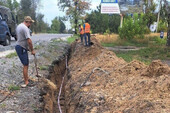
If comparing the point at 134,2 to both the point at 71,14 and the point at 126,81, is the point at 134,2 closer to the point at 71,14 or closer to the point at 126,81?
the point at 71,14

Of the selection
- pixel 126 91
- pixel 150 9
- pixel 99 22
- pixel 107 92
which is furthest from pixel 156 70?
pixel 150 9

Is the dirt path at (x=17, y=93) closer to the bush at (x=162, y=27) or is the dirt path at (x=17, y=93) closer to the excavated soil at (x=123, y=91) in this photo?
the excavated soil at (x=123, y=91)

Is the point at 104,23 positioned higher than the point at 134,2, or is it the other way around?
the point at 134,2

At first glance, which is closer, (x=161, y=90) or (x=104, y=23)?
(x=161, y=90)

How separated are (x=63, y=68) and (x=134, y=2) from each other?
23.3 meters

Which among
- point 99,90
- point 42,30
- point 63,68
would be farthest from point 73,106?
point 42,30

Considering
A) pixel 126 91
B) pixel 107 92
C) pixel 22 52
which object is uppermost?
pixel 22 52

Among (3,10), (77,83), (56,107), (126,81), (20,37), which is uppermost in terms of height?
(3,10)

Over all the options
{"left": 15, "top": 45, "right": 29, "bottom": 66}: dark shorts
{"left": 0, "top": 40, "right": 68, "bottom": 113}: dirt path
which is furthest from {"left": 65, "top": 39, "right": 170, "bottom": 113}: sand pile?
{"left": 15, "top": 45, "right": 29, "bottom": 66}: dark shorts

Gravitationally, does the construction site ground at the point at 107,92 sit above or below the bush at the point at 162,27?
below

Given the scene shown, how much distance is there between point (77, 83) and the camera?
6633mm

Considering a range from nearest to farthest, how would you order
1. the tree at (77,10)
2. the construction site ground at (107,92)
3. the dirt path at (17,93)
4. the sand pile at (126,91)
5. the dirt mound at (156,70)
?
the sand pile at (126,91) < the construction site ground at (107,92) < the dirt path at (17,93) < the dirt mound at (156,70) < the tree at (77,10)

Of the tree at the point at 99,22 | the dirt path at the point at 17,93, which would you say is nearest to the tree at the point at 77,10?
the tree at the point at 99,22

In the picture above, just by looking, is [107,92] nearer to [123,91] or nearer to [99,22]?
[123,91]
